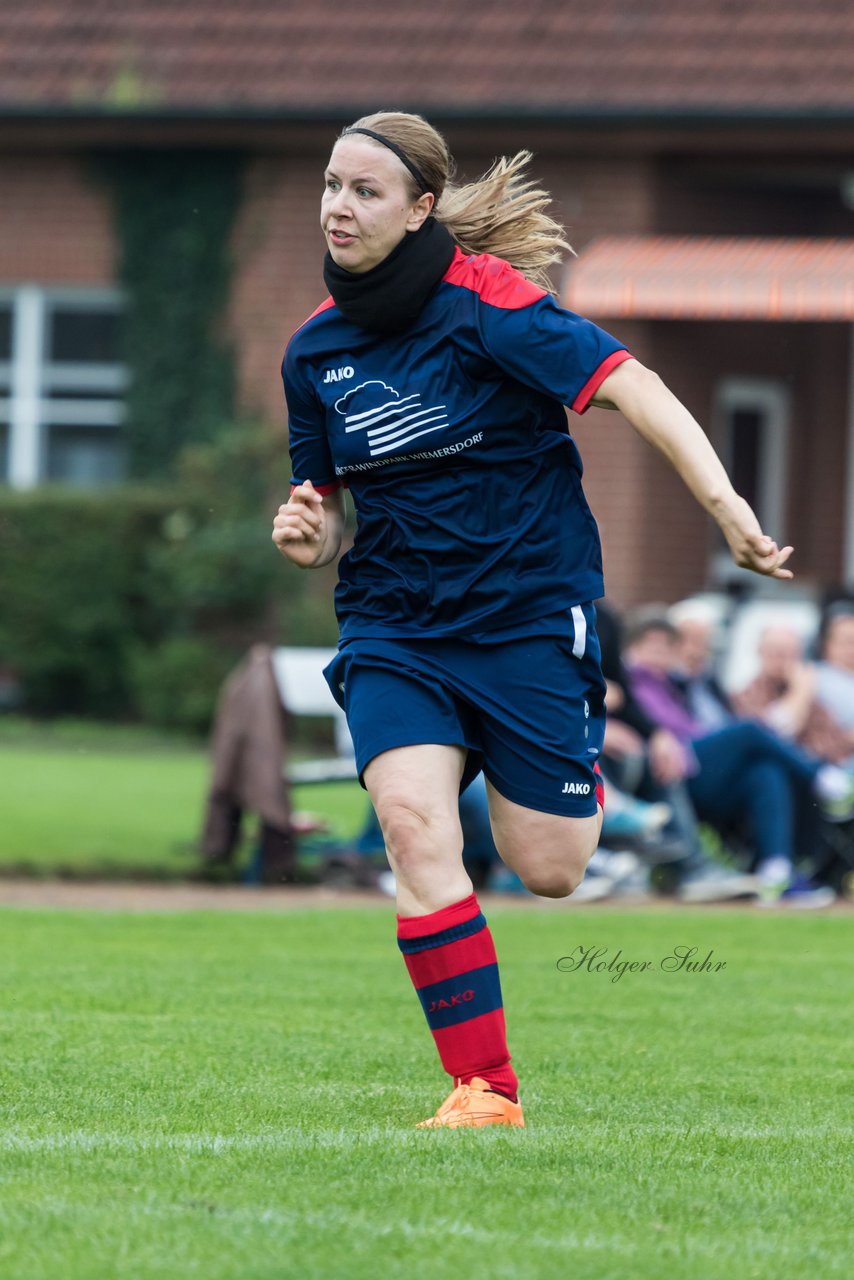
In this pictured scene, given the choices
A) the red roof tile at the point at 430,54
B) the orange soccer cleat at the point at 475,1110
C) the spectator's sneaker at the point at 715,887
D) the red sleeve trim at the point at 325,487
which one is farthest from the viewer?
the red roof tile at the point at 430,54

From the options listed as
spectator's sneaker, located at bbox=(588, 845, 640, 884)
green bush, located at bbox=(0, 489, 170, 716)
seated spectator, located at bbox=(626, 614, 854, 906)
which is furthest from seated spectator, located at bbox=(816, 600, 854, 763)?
green bush, located at bbox=(0, 489, 170, 716)

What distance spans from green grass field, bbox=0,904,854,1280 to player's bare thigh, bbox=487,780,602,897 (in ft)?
1.70

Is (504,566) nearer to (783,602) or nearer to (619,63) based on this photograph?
(783,602)

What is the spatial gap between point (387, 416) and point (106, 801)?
856 centimetres

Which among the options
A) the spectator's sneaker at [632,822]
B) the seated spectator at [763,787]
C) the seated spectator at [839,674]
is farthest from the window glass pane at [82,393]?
the spectator's sneaker at [632,822]

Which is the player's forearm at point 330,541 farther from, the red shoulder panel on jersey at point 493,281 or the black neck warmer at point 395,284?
the red shoulder panel on jersey at point 493,281

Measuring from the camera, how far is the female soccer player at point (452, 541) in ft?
15.1

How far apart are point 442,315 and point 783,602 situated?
11.5 m

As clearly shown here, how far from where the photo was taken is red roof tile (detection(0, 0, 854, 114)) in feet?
53.9

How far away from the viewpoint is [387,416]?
15.4 ft

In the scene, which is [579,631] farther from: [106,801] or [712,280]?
[712,280]

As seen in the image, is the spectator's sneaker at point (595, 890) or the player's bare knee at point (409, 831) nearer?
the player's bare knee at point (409, 831)

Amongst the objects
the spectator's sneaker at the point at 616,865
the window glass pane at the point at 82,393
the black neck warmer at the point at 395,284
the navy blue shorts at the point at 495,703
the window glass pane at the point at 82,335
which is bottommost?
the spectator's sneaker at the point at 616,865

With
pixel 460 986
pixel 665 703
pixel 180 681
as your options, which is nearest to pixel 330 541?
pixel 460 986
